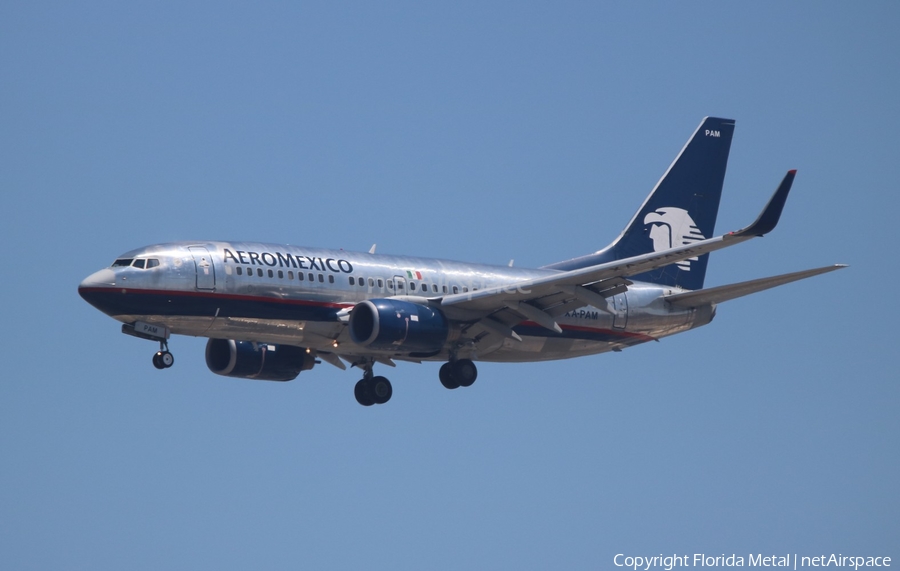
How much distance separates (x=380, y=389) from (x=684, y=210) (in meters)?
16.5

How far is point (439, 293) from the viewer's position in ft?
170

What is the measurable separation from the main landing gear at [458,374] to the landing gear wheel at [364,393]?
3.11m

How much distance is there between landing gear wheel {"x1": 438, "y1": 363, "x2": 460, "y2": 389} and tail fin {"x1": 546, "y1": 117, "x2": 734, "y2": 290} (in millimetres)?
9458

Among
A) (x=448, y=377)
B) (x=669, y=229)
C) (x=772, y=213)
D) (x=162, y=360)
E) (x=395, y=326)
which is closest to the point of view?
(x=772, y=213)

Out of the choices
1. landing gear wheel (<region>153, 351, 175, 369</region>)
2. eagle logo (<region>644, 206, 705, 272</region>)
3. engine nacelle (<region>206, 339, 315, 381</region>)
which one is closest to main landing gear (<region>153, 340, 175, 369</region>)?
landing gear wheel (<region>153, 351, 175, 369</region>)

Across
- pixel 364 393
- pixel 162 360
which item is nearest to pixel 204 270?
pixel 162 360

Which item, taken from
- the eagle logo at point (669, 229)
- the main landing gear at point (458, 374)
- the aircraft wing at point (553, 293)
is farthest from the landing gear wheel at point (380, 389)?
the eagle logo at point (669, 229)

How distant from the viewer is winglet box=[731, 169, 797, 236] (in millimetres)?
42125

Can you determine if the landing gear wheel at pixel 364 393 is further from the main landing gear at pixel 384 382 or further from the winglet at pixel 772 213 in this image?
the winglet at pixel 772 213

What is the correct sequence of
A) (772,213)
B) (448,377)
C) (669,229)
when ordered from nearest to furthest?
(772,213) → (448,377) → (669,229)

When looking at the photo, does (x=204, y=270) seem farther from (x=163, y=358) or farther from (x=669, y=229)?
(x=669, y=229)

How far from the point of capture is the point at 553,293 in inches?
1946

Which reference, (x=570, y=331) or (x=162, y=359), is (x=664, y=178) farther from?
(x=162, y=359)

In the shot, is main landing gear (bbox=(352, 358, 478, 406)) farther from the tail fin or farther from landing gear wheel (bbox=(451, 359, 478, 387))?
the tail fin
